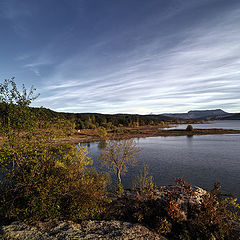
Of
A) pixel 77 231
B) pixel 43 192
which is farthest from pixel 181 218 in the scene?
pixel 43 192

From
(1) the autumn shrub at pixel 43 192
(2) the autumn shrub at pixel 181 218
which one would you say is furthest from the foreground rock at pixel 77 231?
(2) the autumn shrub at pixel 181 218

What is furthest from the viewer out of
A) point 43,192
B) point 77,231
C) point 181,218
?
point 181,218

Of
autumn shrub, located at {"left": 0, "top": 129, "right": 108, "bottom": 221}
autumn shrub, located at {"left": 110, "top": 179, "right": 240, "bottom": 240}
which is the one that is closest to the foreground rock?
autumn shrub, located at {"left": 0, "top": 129, "right": 108, "bottom": 221}

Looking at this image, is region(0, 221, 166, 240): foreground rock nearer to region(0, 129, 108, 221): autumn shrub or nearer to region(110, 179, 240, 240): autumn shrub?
region(0, 129, 108, 221): autumn shrub

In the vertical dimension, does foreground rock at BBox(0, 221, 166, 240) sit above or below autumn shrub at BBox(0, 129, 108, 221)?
below

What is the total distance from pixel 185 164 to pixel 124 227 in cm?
2923

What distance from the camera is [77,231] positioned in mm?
8156

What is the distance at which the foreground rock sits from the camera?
→ 301 inches

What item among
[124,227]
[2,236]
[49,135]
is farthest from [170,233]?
[49,135]

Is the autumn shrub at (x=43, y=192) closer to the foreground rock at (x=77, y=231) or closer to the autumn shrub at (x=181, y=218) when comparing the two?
the foreground rock at (x=77, y=231)

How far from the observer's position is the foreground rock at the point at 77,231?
25.1ft

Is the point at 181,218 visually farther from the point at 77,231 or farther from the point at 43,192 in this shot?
the point at 43,192

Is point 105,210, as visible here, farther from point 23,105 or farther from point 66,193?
point 23,105

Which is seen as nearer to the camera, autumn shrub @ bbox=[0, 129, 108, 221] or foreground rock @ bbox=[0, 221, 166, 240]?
foreground rock @ bbox=[0, 221, 166, 240]
